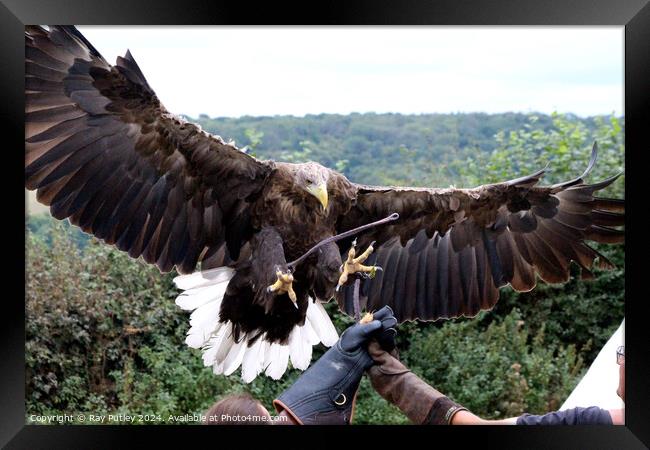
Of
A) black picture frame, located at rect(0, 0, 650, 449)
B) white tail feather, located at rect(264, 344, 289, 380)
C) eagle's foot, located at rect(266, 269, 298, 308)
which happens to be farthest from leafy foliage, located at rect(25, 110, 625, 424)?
eagle's foot, located at rect(266, 269, 298, 308)

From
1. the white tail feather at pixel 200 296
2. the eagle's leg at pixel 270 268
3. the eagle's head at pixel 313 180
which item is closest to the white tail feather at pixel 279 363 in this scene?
the eagle's leg at pixel 270 268

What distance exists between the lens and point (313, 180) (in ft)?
12.0

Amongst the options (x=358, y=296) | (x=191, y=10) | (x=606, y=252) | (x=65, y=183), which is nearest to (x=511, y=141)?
(x=606, y=252)

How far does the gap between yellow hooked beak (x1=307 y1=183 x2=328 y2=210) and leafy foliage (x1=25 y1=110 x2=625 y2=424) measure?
2.48ft

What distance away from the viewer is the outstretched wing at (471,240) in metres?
3.90

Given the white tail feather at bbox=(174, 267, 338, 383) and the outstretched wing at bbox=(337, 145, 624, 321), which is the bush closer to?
the outstretched wing at bbox=(337, 145, 624, 321)

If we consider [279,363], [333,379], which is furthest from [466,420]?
[279,363]

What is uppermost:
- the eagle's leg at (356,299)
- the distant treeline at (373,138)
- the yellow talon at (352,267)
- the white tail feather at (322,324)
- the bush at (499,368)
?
the distant treeline at (373,138)

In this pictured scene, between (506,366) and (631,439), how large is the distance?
3.27ft

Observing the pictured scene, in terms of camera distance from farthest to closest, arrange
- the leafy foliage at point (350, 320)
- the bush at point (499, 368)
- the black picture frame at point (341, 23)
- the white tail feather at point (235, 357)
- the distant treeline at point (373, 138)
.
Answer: the bush at point (499, 368) → the distant treeline at point (373, 138) → the leafy foliage at point (350, 320) → the white tail feather at point (235, 357) → the black picture frame at point (341, 23)

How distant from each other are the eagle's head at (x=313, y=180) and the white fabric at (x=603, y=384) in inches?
58.8

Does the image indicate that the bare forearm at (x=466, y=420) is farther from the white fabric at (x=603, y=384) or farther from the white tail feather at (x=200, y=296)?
the white tail feather at (x=200, y=296)

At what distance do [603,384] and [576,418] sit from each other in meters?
0.38

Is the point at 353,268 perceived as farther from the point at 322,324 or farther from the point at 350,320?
the point at 350,320
